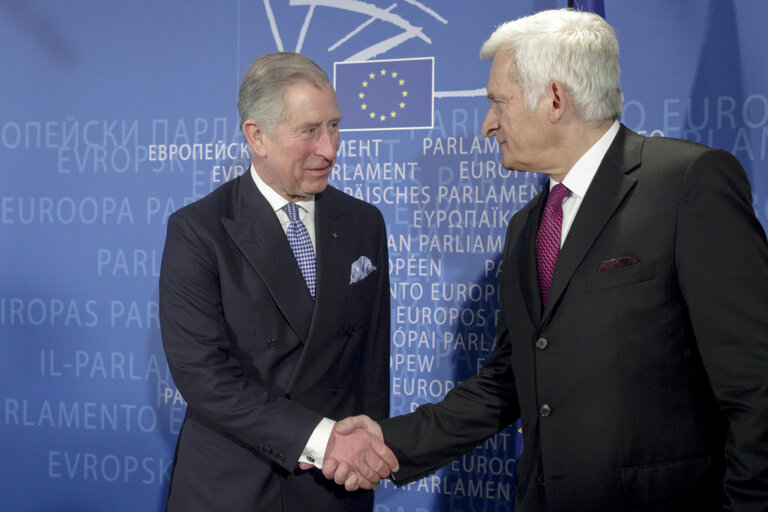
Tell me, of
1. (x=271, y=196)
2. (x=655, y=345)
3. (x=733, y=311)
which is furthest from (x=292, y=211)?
(x=733, y=311)

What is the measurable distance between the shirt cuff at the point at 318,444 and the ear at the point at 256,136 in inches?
28.3

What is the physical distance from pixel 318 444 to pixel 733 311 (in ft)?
3.25

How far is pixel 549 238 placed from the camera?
5.50 feet

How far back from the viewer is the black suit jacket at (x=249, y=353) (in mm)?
Answer: 1832

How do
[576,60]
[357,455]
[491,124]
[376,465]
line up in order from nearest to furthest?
[576,60], [491,124], [357,455], [376,465]

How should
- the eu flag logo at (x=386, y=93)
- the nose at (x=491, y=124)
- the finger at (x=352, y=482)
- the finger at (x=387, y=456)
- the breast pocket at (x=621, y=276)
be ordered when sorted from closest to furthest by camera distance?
the breast pocket at (x=621, y=276), the nose at (x=491, y=124), the finger at (x=352, y=482), the finger at (x=387, y=456), the eu flag logo at (x=386, y=93)

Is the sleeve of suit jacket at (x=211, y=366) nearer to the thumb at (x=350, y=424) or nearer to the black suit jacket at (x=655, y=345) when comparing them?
the thumb at (x=350, y=424)

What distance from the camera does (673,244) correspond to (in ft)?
4.68

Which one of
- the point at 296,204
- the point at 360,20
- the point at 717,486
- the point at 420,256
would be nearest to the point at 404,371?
the point at 420,256

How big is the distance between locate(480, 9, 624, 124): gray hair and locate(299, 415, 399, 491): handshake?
93 centimetres

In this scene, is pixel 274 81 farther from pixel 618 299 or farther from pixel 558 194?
pixel 618 299

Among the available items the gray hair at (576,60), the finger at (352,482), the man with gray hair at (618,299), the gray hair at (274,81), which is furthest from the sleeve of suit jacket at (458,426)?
the gray hair at (274,81)

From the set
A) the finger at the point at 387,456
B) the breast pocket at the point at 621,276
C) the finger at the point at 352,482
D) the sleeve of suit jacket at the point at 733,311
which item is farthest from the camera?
the finger at the point at 387,456

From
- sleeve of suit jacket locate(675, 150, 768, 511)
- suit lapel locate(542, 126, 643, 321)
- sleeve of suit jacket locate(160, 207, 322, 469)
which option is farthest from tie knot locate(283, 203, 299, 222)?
sleeve of suit jacket locate(675, 150, 768, 511)
